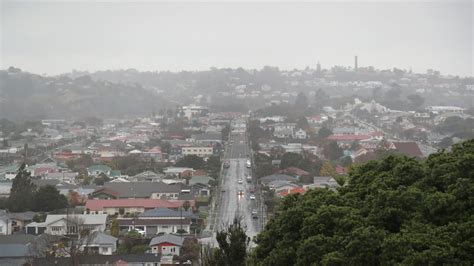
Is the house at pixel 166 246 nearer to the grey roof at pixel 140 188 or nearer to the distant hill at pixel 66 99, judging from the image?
the grey roof at pixel 140 188

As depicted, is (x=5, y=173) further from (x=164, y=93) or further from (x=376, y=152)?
(x=164, y=93)

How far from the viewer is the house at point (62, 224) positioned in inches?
542

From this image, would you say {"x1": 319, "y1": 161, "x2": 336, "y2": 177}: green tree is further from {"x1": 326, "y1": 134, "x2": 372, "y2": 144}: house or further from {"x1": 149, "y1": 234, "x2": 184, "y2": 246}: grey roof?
{"x1": 326, "y1": 134, "x2": 372, "y2": 144}: house

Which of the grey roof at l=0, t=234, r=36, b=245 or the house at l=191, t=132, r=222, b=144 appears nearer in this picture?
the grey roof at l=0, t=234, r=36, b=245

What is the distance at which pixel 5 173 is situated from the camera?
72.1 feet

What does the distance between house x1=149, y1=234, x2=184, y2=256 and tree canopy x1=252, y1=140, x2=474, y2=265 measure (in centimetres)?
610

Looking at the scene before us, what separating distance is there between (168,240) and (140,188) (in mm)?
6167

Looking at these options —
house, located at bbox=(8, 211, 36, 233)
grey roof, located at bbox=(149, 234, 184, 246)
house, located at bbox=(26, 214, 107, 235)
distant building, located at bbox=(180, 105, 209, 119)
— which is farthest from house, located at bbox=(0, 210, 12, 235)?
distant building, located at bbox=(180, 105, 209, 119)

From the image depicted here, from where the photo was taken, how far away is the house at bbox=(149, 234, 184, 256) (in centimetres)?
1274

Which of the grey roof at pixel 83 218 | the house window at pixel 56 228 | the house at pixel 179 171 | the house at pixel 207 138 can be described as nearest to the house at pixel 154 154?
the house at pixel 207 138

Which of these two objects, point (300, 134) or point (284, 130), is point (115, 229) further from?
point (284, 130)

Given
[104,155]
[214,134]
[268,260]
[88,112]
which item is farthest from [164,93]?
[268,260]

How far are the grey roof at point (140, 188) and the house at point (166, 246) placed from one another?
5329mm

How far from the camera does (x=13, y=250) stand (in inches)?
479
